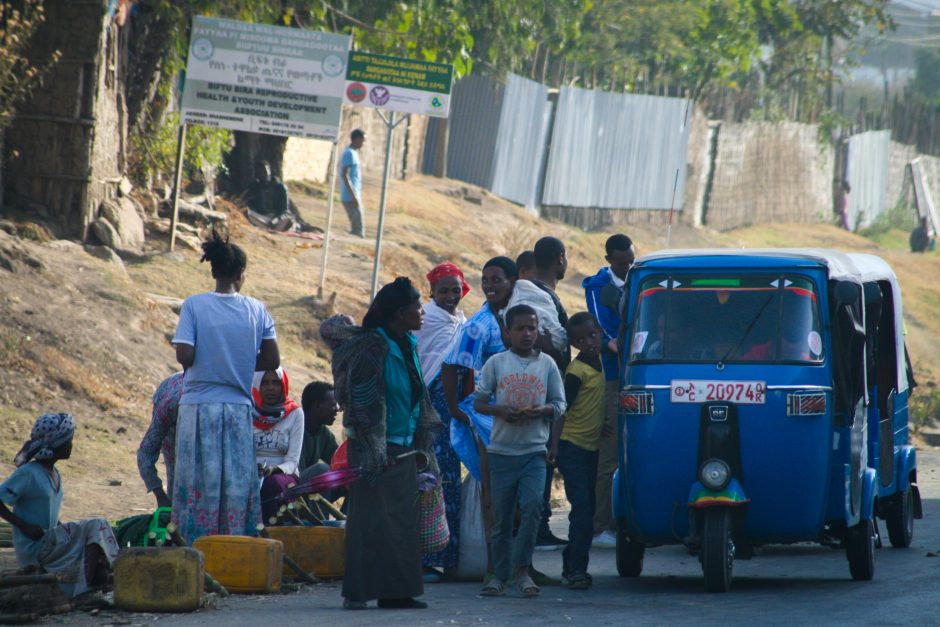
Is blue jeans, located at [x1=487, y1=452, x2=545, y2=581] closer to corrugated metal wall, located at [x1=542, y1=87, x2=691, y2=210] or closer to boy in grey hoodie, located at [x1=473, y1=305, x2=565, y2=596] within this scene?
boy in grey hoodie, located at [x1=473, y1=305, x2=565, y2=596]

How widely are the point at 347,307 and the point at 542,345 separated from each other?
30.4ft

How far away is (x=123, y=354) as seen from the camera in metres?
14.0

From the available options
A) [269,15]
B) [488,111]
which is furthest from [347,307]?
[488,111]

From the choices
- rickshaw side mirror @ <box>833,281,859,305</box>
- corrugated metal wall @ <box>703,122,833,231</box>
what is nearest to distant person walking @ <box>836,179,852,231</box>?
corrugated metal wall @ <box>703,122,833,231</box>

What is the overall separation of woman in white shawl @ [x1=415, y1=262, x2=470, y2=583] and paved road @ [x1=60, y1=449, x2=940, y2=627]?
22cm

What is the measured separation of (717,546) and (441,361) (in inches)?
80.0

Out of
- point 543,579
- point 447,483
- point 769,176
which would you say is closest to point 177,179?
point 447,483

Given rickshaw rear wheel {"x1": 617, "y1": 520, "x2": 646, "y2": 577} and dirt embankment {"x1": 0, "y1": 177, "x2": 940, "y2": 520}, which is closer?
rickshaw rear wheel {"x1": 617, "y1": 520, "x2": 646, "y2": 577}

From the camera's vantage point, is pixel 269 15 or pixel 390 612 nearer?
pixel 390 612

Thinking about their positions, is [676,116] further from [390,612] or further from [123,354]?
[390,612]

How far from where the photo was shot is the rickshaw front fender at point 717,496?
792 centimetres

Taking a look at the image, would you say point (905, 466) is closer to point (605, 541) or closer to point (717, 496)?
point (605, 541)

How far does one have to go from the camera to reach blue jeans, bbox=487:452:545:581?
779cm

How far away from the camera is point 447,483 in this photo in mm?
8547
